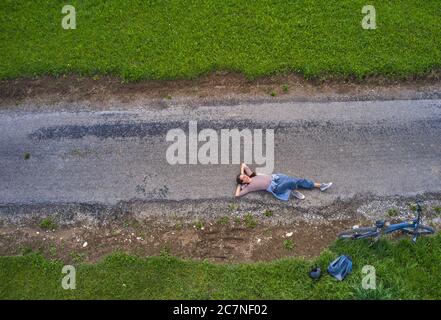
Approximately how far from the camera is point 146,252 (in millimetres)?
10578

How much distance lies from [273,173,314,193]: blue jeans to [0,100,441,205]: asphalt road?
1.06ft

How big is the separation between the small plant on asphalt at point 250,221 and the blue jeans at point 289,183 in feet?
2.91

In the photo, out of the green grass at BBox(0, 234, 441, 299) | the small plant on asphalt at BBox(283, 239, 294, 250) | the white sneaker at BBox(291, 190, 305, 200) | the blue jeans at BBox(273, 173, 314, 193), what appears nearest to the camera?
the green grass at BBox(0, 234, 441, 299)

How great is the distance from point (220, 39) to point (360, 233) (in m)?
6.71

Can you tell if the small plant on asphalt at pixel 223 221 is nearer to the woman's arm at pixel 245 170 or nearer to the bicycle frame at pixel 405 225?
the woman's arm at pixel 245 170

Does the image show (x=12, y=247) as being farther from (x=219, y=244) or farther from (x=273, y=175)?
(x=273, y=175)

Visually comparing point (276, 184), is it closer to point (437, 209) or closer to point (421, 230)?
point (421, 230)

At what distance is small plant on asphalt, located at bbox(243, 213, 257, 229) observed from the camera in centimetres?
1074

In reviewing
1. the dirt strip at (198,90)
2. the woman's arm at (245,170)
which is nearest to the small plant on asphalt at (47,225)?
the dirt strip at (198,90)

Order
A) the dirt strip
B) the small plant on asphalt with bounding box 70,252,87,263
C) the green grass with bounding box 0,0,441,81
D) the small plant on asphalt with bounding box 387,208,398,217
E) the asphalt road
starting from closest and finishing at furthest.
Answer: the small plant on asphalt with bounding box 70,252,87,263 → the small plant on asphalt with bounding box 387,208,398,217 → the asphalt road → the dirt strip → the green grass with bounding box 0,0,441,81

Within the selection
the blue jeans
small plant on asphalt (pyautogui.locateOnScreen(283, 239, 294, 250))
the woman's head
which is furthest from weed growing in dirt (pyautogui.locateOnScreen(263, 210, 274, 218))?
the woman's head

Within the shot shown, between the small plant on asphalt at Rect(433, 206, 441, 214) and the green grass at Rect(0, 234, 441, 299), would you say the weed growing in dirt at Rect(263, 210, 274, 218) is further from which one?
the small plant on asphalt at Rect(433, 206, 441, 214)

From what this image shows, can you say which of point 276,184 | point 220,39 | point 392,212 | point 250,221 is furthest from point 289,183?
point 220,39
